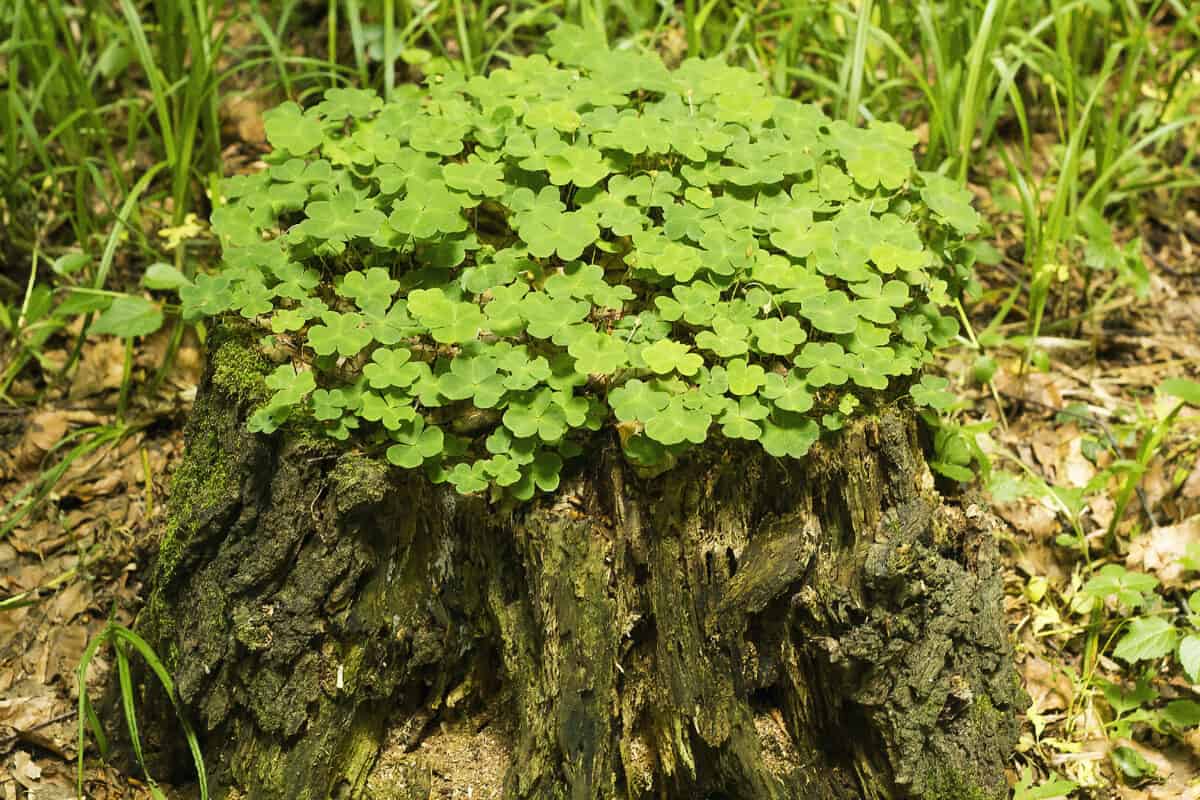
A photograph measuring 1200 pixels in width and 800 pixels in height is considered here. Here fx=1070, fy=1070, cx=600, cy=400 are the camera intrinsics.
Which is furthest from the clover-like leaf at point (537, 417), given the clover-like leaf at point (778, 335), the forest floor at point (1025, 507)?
the forest floor at point (1025, 507)

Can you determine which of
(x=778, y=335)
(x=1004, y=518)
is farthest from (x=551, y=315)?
(x=1004, y=518)

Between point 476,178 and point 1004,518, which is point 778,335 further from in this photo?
point 1004,518

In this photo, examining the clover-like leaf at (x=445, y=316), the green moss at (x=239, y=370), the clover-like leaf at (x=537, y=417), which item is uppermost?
the clover-like leaf at (x=445, y=316)

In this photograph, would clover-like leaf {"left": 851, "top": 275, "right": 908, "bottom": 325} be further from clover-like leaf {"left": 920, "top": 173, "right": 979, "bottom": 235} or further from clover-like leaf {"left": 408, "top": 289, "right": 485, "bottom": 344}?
clover-like leaf {"left": 408, "top": 289, "right": 485, "bottom": 344}

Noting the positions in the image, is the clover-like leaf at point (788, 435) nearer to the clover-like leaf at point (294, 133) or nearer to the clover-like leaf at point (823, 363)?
the clover-like leaf at point (823, 363)

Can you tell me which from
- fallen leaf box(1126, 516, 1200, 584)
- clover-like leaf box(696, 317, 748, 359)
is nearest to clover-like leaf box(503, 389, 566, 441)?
clover-like leaf box(696, 317, 748, 359)

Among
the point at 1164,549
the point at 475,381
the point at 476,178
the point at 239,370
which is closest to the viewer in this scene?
the point at 475,381
